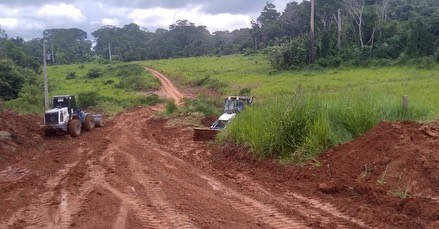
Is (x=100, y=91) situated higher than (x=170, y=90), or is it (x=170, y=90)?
(x=100, y=91)

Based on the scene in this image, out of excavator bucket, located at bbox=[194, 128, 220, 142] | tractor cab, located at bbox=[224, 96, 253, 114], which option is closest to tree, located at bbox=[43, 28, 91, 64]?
tractor cab, located at bbox=[224, 96, 253, 114]

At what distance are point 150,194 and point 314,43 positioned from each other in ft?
133

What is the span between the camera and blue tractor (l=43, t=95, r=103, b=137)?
20312mm

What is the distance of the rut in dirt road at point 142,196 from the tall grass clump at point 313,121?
138cm

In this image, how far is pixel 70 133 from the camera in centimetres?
2103

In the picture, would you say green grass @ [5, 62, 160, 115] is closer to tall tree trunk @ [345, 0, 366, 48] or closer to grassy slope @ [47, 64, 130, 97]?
grassy slope @ [47, 64, 130, 97]

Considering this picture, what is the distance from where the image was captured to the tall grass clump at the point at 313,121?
11555 millimetres

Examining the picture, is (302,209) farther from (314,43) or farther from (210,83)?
(314,43)

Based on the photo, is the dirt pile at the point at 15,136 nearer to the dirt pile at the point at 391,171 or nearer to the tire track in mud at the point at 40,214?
the tire track in mud at the point at 40,214

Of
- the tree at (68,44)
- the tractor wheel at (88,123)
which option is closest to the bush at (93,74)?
the tree at (68,44)

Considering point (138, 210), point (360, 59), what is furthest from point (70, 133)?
point (360, 59)

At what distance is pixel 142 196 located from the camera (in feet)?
31.0

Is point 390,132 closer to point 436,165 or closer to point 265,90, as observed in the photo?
point 436,165

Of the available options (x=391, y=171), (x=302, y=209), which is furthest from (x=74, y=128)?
(x=391, y=171)
